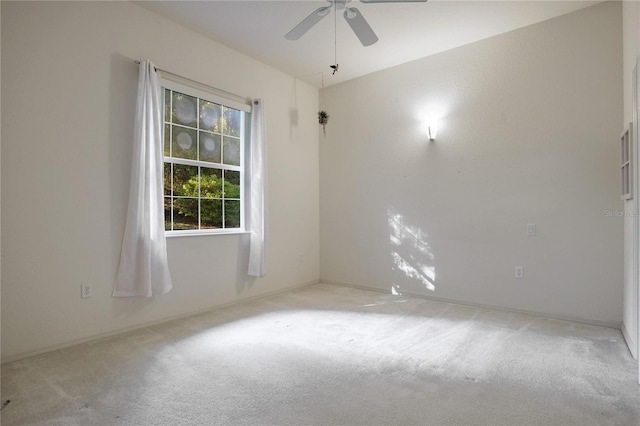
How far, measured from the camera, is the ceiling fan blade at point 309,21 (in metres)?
2.48

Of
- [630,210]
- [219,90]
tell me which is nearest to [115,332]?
[219,90]

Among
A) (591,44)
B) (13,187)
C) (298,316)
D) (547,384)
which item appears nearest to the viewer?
(547,384)

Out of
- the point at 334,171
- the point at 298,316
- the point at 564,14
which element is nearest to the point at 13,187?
the point at 298,316

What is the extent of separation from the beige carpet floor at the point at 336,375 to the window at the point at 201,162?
1106 millimetres

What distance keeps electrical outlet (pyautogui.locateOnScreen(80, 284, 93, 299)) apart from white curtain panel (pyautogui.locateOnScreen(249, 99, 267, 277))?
1639 mm

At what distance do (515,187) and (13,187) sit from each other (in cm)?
436

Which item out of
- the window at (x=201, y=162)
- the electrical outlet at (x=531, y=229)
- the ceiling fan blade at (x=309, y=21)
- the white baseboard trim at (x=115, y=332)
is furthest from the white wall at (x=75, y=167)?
the electrical outlet at (x=531, y=229)

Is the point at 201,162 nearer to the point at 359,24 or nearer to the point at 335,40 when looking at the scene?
the point at 335,40

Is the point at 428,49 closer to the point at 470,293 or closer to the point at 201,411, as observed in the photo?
the point at 470,293

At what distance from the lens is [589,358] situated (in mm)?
2496

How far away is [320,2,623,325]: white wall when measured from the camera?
10.6 feet

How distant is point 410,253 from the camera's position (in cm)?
439

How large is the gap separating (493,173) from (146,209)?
3.50 metres

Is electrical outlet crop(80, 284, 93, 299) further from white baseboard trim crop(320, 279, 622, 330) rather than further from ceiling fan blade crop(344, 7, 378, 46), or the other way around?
white baseboard trim crop(320, 279, 622, 330)
